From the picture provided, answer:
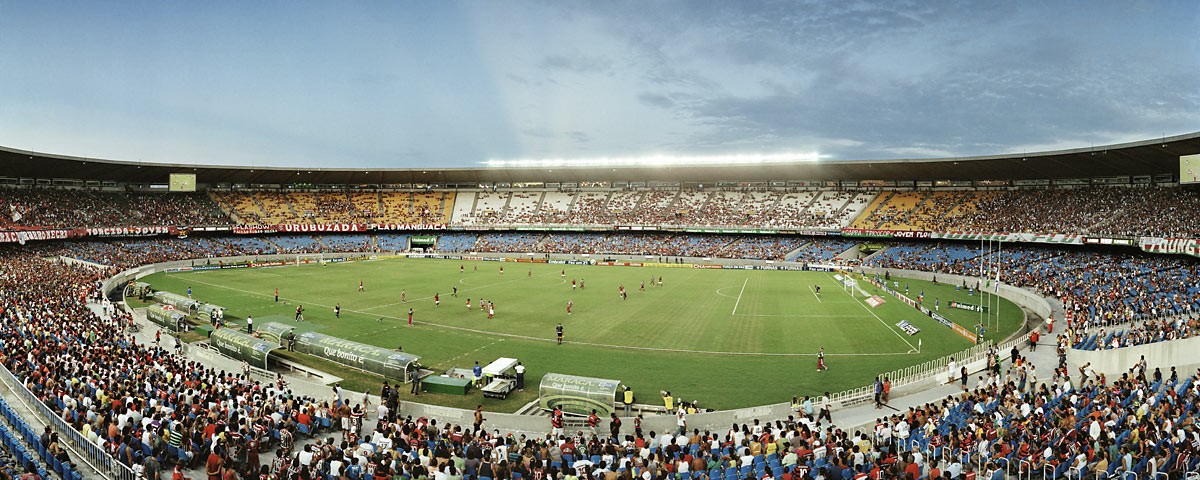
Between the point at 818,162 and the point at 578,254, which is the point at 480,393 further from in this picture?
the point at 818,162

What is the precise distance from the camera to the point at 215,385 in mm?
17969

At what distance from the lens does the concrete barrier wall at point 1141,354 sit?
20172 mm

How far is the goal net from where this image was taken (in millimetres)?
70375

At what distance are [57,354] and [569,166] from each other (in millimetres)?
68512

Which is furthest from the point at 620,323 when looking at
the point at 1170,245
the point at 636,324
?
the point at 1170,245

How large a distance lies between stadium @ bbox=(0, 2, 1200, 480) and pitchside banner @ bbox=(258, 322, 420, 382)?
4.5 inches

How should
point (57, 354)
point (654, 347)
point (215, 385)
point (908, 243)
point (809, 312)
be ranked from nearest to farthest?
point (215, 385)
point (57, 354)
point (654, 347)
point (809, 312)
point (908, 243)

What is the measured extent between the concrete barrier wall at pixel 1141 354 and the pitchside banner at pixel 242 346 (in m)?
31.4

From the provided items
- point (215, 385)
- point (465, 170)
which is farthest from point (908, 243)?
point (215, 385)

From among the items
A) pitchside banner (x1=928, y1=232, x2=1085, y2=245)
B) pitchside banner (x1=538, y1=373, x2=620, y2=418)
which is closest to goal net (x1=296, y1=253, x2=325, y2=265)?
pitchside banner (x1=538, y1=373, x2=620, y2=418)

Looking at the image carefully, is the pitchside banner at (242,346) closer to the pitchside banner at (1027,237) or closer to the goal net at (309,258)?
the goal net at (309,258)

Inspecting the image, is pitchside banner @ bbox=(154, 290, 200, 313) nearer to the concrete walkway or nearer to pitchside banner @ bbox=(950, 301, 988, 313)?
the concrete walkway

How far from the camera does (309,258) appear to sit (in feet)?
237

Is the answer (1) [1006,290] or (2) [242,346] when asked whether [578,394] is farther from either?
(1) [1006,290]
